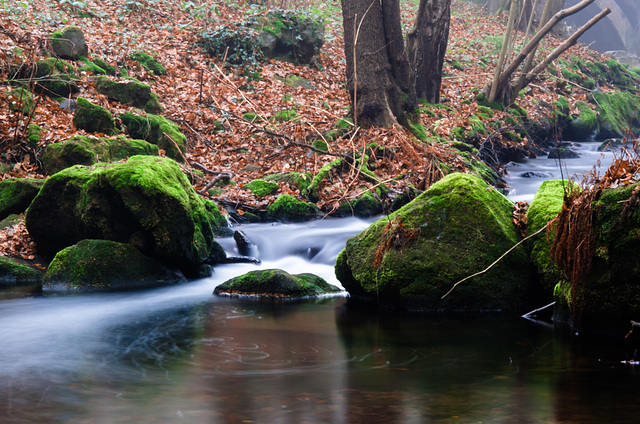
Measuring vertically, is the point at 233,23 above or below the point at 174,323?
above

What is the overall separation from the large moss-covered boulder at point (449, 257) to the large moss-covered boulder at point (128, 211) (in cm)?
279

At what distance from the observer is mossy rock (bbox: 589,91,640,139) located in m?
20.0

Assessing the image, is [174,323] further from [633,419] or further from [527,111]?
[527,111]

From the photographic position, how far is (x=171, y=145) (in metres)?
12.0

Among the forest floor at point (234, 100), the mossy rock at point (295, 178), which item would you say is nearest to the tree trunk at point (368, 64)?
the forest floor at point (234, 100)

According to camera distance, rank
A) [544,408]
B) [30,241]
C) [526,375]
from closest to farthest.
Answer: [544,408] → [526,375] → [30,241]

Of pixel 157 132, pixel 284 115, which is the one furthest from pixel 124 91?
pixel 284 115

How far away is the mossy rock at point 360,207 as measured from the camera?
1077cm

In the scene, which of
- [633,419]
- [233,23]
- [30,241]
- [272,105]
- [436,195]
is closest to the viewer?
[633,419]

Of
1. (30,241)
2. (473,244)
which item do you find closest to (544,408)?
(473,244)

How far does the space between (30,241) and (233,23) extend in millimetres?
11215

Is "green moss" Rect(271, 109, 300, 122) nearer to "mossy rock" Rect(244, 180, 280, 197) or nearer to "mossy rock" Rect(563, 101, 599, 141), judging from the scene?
"mossy rock" Rect(244, 180, 280, 197)

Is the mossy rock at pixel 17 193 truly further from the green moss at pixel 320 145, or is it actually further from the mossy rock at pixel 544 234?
the mossy rock at pixel 544 234

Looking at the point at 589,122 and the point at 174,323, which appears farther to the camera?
the point at 589,122
